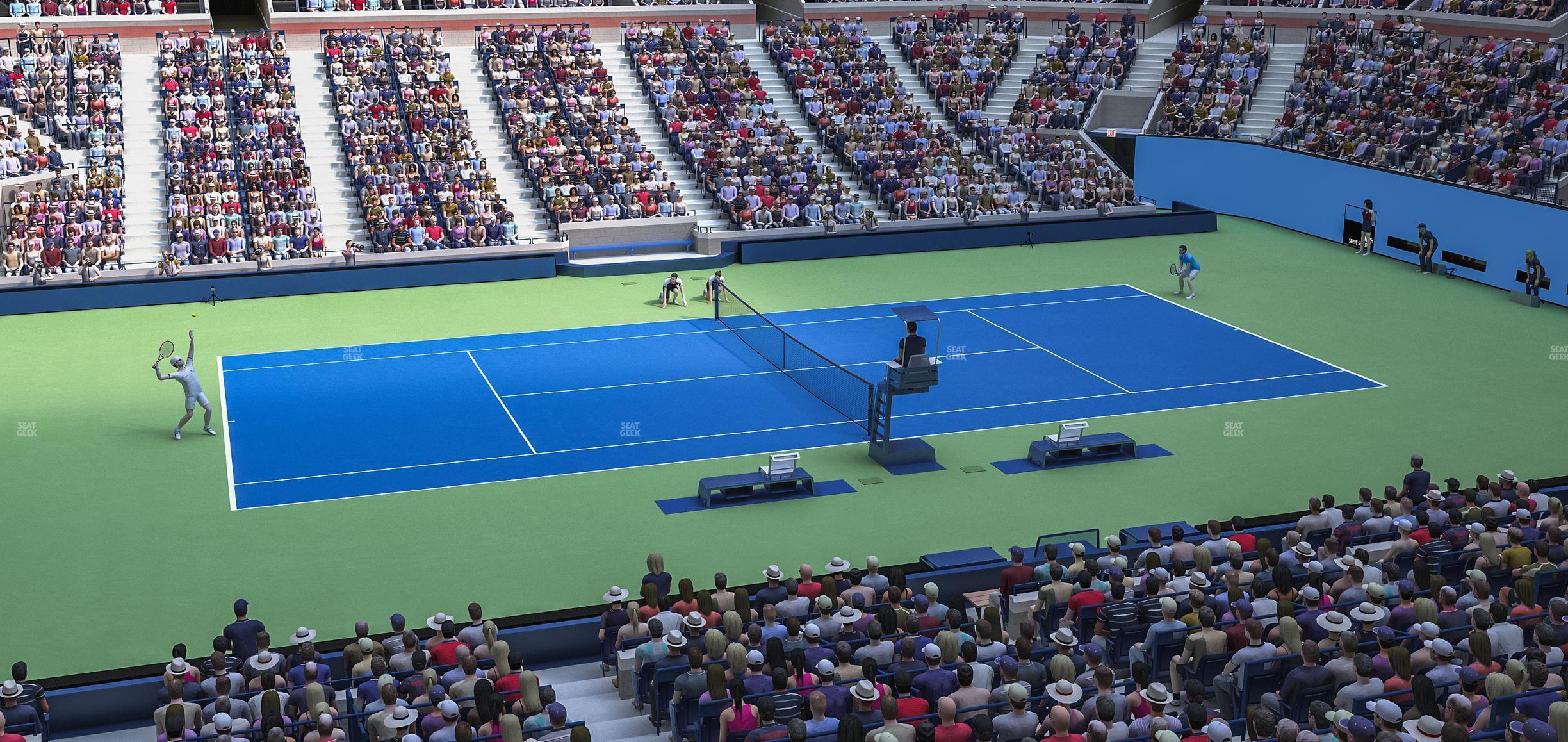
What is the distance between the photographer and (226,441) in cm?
2778

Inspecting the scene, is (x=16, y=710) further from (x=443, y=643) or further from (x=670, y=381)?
(x=670, y=381)

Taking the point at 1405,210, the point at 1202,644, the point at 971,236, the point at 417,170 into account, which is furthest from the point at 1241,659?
the point at 417,170

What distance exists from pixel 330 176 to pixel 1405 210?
1212 inches

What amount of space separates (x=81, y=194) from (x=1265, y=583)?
34490mm

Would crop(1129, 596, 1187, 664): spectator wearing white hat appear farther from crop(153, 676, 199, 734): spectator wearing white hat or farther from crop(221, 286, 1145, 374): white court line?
crop(221, 286, 1145, 374): white court line

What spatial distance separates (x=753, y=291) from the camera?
39.8m

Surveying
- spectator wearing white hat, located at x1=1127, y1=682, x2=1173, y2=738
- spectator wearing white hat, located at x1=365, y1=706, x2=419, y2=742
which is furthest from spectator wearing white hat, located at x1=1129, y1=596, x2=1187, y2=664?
spectator wearing white hat, located at x1=365, y1=706, x2=419, y2=742

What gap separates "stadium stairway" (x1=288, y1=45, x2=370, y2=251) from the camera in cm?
4341

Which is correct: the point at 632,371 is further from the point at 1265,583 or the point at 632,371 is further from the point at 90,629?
the point at 1265,583

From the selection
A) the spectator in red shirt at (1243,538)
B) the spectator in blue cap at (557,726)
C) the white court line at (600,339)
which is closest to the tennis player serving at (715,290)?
the white court line at (600,339)

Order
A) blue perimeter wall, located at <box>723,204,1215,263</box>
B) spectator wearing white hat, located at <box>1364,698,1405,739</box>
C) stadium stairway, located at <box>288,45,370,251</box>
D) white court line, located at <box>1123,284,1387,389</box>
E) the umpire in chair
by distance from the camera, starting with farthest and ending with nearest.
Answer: blue perimeter wall, located at <box>723,204,1215,263</box> < stadium stairway, located at <box>288,45,370,251</box> < white court line, located at <box>1123,284,1387,389</box> < the umpire in chair < spectator wearing white hat, located at <box>1364,698,1405,739</box>

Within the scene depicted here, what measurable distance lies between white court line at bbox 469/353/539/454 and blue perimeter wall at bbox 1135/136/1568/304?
25253 millimetres

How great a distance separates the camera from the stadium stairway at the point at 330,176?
4341 centimetres

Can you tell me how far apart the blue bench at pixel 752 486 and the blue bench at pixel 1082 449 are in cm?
406
